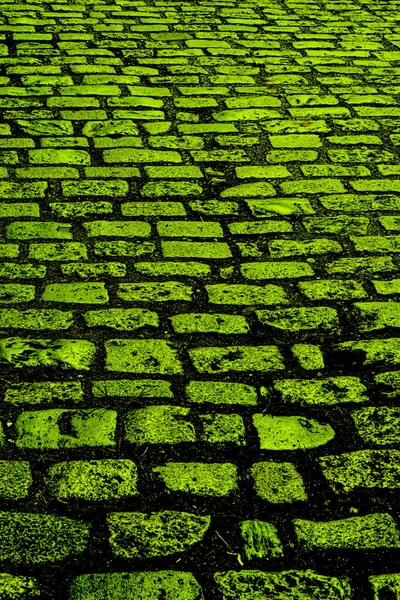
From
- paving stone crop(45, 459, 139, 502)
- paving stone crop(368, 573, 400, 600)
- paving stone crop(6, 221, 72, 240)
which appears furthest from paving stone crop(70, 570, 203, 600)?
paving stone crop(6, 221, 72, 240)

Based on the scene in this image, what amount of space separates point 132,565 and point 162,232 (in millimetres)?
1832

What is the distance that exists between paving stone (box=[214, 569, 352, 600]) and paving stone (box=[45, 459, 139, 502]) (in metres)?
0.37

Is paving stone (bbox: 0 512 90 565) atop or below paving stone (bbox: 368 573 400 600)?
below

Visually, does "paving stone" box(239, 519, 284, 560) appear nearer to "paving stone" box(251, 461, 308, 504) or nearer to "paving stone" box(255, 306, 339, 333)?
"paving stone" box(251, 461, 308, 504)

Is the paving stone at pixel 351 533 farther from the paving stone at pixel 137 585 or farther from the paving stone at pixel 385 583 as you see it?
the paving stone at pixel 137 585

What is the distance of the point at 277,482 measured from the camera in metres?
2.19

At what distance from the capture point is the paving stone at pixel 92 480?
6.98 ft

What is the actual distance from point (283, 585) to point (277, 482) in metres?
0.35

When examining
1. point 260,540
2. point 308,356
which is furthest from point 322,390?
point 260,540

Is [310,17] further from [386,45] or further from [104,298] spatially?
[104,298]

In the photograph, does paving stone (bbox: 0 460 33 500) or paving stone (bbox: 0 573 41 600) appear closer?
paving stone (bbox: 0 573 41 600)

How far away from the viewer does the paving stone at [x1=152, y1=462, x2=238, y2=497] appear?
7.07 ft

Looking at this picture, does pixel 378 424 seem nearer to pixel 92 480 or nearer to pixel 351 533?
pixel 351 533

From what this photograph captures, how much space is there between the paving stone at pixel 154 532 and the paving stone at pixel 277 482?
7.0 inches
